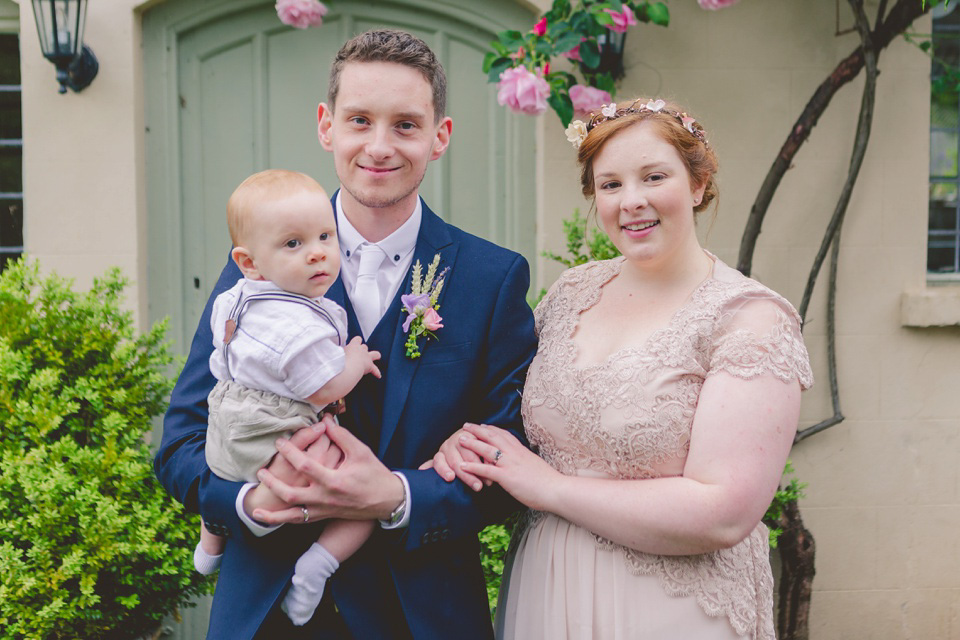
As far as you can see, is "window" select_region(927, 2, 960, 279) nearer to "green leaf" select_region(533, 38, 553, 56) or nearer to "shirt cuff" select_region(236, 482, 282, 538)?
"green leaf" select_region(533, 38, 553, 56)

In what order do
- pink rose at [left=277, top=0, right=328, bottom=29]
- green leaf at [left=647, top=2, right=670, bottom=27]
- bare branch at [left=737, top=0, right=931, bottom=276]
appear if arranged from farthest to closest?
bare branch at [left=737, top=0, right=931, bottom=276] < pink rose at [left=277, top=0, right=328, bottom=29] < green leaf at [left=647, top=2, right=670, bottom=27]

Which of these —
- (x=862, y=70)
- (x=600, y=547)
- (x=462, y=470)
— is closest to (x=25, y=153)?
(x=462, y=470)

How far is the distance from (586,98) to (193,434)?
2.48 metres

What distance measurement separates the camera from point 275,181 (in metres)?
1.88

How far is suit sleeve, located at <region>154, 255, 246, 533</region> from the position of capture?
6.59ft

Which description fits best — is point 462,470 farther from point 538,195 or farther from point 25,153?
point 25,153

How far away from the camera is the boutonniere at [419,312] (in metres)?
2.05

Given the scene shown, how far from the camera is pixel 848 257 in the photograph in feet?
14.1

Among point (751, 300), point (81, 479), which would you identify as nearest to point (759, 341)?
point (751, 300)

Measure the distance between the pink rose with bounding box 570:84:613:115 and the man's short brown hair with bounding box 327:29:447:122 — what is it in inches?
72.4

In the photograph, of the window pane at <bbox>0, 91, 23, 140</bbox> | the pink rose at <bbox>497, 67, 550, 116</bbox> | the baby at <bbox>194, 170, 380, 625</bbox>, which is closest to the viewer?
the baby at <bbox>194, 170, 380, 625</bbox>

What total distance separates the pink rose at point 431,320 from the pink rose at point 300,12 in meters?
2.45

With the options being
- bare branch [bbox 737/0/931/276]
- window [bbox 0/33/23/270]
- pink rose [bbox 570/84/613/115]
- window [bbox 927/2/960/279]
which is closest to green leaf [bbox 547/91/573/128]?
pink rose [bbox 570/84/613/115]

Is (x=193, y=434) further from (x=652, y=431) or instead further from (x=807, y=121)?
(x=807, y=121)
